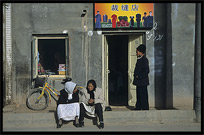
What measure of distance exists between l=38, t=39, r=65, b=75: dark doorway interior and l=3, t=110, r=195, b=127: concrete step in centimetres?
259

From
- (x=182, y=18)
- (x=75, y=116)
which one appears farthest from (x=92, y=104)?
(x=182, y=18)

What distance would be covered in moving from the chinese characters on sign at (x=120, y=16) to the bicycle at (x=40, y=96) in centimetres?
203

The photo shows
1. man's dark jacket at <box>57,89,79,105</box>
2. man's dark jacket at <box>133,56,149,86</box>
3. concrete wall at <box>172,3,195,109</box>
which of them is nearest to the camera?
man's dark jacket at <box>57,89,79,105</box>

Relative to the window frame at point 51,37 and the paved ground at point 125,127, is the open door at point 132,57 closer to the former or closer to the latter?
the window frame at point 51,37

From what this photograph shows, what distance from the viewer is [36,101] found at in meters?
9.43

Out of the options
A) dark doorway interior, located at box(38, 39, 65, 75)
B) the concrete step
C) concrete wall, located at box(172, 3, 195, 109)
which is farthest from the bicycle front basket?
concrete wall, located at box(172, 3, 195, 109)

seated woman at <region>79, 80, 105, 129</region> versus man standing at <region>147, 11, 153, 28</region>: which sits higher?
man standing at <region>147, 11, 153, 28</region>

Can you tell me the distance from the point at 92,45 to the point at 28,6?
2254 mm

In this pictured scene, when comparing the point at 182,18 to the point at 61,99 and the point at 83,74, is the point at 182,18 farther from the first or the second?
the point at 61,99

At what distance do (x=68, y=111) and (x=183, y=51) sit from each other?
13.1 feet

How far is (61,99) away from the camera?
752 cm

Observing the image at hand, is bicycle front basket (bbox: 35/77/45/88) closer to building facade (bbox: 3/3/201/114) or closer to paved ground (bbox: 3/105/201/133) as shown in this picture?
building facade (bbox: 3/3/201/114)

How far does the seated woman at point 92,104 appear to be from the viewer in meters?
7.32

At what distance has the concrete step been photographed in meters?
7.52
